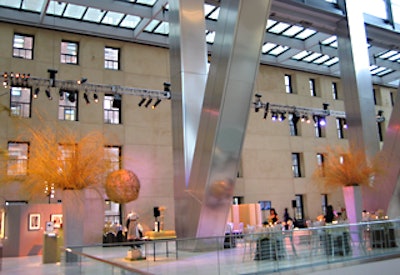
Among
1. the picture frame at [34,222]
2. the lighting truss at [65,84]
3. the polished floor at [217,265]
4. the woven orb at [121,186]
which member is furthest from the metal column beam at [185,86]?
the picture frame at [34,222]

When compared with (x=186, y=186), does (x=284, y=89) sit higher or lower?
higher

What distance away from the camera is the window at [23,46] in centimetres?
1684

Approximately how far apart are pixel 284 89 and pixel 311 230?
54.9 feet

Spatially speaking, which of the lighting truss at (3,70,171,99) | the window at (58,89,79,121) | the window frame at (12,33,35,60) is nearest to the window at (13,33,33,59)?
the window frame at (12,33,35,60)

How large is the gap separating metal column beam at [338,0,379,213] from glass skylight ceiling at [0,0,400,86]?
112 cm

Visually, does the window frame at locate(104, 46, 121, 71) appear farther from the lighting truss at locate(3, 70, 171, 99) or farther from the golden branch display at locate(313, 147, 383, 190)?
the golden branch display at locate(313, 147, 383, 190)

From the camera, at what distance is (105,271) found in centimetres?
456

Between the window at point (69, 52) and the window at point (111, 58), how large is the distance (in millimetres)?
1287

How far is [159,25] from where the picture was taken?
1817cm

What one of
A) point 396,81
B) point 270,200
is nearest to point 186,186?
point 270,200

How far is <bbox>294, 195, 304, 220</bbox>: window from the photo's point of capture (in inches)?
894

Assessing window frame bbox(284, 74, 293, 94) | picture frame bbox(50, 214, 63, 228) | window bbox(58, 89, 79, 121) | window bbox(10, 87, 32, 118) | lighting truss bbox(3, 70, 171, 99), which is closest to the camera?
lighting truss bbox(3, 70, 171, 99)

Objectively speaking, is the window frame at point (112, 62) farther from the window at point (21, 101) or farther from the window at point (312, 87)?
the window at point (312, 87)

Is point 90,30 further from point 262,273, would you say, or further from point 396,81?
point 396,81
